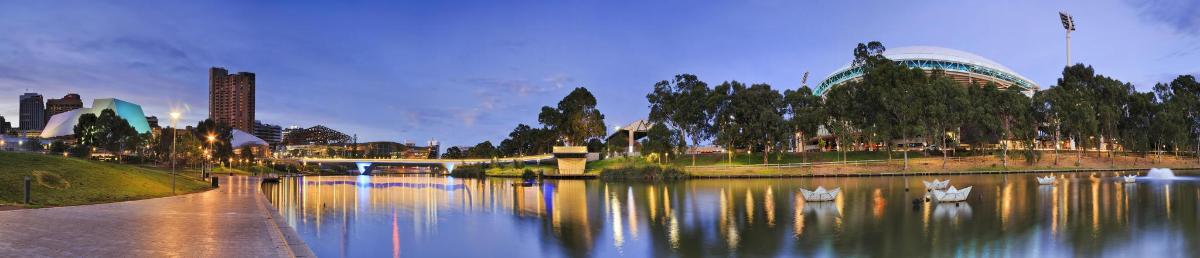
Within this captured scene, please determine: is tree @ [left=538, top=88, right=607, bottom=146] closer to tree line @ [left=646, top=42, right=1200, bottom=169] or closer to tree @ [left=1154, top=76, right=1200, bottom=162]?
tree line @ [left=646, top=42, right=1200, bottom=169]

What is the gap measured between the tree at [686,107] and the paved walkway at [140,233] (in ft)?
267

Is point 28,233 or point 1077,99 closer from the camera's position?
point 28,233

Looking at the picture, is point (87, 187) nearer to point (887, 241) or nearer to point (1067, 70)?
point (887, 241)

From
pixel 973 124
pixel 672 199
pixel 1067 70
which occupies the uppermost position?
pixel 1067 70

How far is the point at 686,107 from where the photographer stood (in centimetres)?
10831

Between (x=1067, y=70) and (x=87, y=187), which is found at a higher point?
(x=1067, y=70)

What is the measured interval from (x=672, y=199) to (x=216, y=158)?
122 m

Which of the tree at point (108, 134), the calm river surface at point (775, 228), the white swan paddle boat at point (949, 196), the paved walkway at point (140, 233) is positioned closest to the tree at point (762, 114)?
the calm river surface at point (775, 228)

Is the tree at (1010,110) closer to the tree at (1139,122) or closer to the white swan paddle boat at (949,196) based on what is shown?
the tree at (1139,122)

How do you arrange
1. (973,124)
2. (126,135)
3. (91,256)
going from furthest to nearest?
(126,135)
(973,124)
(91,256)

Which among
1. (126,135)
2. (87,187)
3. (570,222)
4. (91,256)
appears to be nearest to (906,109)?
(570,222)

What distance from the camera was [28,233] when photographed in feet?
67.1

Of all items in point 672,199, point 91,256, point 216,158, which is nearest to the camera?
point 91,256

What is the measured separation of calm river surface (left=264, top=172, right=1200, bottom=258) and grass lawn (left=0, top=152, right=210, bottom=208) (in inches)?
335
